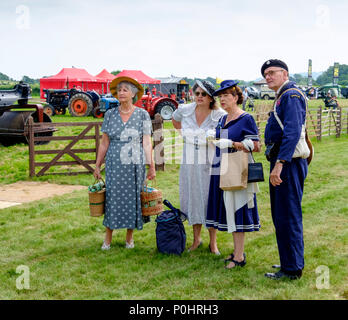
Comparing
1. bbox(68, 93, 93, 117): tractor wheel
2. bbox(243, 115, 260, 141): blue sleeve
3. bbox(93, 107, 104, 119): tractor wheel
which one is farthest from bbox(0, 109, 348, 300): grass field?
bbox(68, 93, 93, 117): tractor wheel

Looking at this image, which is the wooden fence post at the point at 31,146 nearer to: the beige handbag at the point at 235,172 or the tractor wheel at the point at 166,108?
the beige handbag at the point at 235,172

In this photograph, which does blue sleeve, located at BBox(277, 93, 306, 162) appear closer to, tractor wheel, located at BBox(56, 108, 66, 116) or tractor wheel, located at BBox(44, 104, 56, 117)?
tractor wheel, located at BBox(44, 104, 56, 117)

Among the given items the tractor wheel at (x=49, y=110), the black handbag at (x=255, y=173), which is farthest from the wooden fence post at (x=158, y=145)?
the tractor wheel at (x=49, y=110)

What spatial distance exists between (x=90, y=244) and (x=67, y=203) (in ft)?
6.62

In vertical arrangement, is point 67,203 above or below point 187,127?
below

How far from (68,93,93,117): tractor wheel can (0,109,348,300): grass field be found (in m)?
15.3

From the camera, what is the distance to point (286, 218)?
3770 millimetres

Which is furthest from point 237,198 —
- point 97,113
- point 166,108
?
point 97,113

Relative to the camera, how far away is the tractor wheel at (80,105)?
2189 centimetres

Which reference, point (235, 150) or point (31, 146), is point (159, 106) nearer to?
point (31, 146)

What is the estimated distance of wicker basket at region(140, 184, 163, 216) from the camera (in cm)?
468
